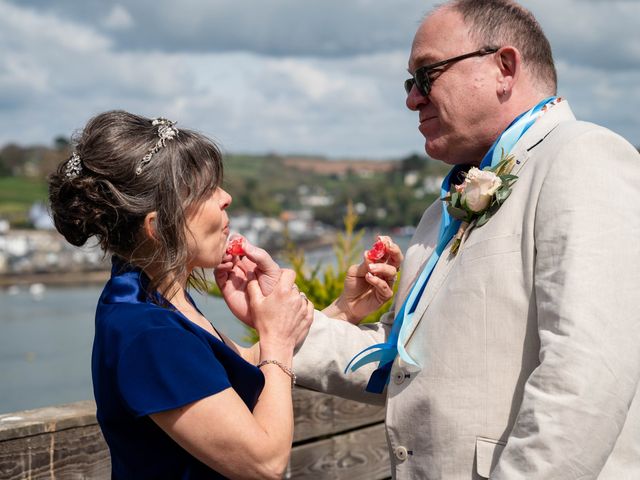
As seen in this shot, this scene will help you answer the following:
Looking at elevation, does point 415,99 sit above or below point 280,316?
above

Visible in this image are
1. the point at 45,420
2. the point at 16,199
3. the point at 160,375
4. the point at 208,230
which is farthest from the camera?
the point at 16,199

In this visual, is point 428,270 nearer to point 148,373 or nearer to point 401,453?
point 401,453

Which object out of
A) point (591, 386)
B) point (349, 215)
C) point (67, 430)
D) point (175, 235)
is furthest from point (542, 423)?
point (349, 215)

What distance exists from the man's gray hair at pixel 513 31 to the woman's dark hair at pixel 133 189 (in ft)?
3.09

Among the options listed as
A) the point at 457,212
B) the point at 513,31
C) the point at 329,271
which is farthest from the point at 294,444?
the point at 329,271

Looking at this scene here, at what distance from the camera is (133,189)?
2227 millimetres

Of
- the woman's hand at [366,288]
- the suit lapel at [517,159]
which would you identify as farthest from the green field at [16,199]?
the suit lapel at [517,159]

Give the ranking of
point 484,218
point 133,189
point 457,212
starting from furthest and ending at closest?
point 457,212, point 484,218, point 133,189

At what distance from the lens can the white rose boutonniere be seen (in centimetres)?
245

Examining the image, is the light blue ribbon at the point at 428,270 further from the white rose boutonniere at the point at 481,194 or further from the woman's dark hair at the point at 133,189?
the woman's dark hair at the point at 133,189

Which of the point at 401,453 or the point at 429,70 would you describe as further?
the point at 429,70

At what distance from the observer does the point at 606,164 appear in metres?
2.27

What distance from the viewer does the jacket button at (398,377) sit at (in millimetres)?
2572

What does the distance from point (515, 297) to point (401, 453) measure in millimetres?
603
